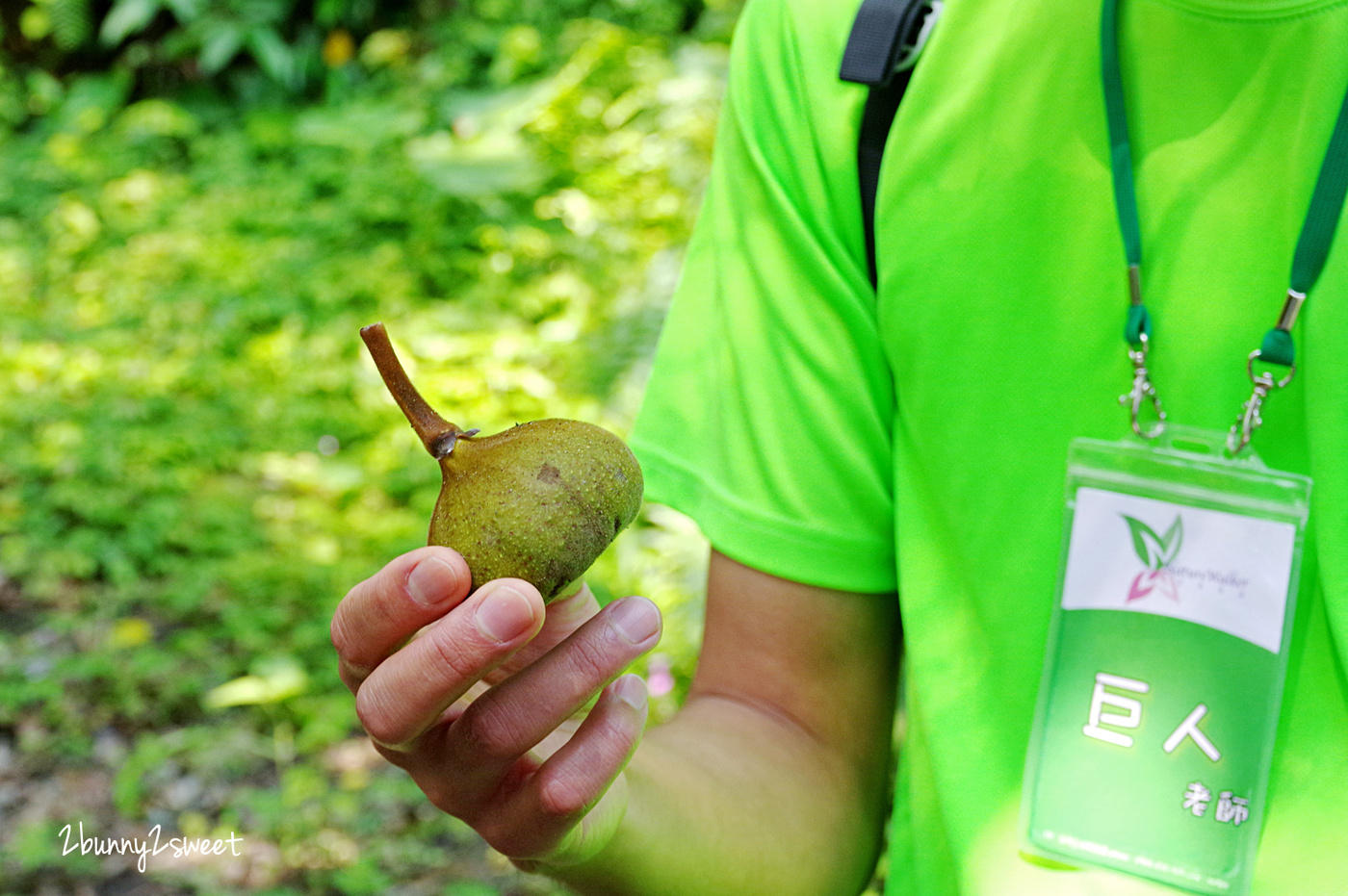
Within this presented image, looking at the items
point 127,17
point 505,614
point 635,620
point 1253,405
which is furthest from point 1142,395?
point 127,17

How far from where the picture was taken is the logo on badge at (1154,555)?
1014mm

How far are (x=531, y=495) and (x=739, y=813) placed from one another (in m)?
0.46

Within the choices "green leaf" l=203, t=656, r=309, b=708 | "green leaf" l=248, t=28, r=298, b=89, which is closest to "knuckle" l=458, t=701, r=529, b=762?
"green leaf" l=203, t=656, r=309, b=708

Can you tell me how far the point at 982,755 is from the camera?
111 cm

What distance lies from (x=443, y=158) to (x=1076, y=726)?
4127 mm

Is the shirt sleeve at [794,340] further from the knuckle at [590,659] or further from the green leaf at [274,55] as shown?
the green leaf at [274,55]

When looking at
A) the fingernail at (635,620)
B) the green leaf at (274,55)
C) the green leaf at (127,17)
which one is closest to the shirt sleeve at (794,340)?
the fingernail at (635,620)

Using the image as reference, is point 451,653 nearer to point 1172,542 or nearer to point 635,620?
point 635,620

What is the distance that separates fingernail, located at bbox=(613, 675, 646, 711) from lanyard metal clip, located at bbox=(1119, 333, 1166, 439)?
1.69 feet

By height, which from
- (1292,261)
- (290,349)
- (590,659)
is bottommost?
(290,349)

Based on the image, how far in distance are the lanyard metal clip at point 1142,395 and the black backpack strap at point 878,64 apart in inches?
11.7

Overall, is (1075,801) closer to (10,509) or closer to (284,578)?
(284,578)

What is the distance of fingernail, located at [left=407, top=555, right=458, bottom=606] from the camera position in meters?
0.81

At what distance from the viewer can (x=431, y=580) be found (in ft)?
2.66
